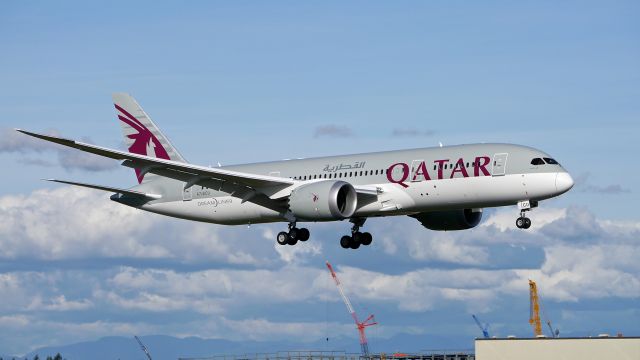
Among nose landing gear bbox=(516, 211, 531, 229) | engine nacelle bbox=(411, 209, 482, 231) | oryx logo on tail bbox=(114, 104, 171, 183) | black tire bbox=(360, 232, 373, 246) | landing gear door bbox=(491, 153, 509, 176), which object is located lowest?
nose landing gear bbox=(516, 211, 531, 229)

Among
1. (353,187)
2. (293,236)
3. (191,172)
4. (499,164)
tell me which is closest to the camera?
(499,164)

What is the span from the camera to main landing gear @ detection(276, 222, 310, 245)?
80.9 meters

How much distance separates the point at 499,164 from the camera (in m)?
73.0

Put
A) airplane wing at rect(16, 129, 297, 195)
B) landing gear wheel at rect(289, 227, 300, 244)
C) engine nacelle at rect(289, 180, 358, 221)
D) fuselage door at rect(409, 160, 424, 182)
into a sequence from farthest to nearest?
1. landing gear wheel at rect(289, 227, 300, 244)
2. engine nacelle at rect(289, 180, 358, 221)
3. fuselage door at rect(409, 160, 424, 182)
4. airplane wing at rect(16, 129, 297, 195)

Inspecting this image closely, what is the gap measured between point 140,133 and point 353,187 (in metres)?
22.9

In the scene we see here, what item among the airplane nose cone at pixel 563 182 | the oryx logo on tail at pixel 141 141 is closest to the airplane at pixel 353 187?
the airplane nose cone at pixel 563 182

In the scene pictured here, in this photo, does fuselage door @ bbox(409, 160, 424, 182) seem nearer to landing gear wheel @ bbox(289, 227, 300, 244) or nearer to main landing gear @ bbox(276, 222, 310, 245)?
main landing gear @ bbox(276, 222, 310, 245)

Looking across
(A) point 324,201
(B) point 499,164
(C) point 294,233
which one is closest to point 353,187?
(A) point 324,201

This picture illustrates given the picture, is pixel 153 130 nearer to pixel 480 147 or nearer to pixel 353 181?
pixel 353 181

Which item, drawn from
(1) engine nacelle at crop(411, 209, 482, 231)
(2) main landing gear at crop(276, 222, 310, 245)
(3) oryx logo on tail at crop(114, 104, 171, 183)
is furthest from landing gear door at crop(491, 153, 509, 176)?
(3) oryx logo on tail at crop(114, 104, 171, 183)

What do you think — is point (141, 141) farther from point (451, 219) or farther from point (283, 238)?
point (451, 219)

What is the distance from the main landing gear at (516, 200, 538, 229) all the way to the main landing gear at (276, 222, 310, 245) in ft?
49.7

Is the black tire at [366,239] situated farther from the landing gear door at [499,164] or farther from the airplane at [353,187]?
the landing gear door at [499,164]

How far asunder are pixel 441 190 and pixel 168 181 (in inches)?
887
